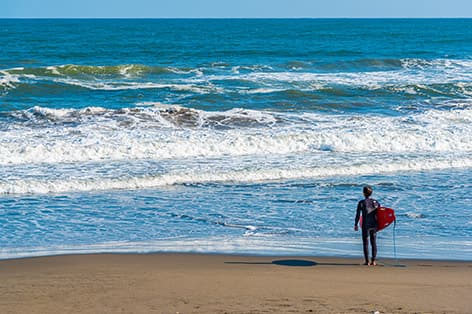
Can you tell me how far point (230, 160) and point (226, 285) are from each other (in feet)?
30.0

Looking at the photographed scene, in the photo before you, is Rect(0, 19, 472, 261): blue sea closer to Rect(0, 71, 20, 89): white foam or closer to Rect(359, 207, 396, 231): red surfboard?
Rect(0, 71, 20, 89): white foam

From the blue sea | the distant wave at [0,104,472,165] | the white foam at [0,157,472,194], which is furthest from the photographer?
the distant wave at [0,104,472,165]

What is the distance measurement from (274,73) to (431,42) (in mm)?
30909

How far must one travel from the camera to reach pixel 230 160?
18469 millimetres

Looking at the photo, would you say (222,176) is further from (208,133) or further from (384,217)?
(384,217)

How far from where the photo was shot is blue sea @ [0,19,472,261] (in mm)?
12263

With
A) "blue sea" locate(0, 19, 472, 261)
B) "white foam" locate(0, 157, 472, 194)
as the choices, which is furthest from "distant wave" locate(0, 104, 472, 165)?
"white foam" locate(0, 157, 472, 194)

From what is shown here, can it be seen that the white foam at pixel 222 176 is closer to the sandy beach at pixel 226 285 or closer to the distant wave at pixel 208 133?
the distant wave at pixel 208 133

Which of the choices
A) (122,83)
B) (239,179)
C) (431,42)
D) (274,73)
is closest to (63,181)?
(239,179)

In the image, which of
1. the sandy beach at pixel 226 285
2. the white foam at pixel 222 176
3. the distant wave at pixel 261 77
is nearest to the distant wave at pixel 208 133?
the white foam at pixel 222 176

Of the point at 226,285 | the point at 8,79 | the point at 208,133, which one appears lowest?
the point at 226,285

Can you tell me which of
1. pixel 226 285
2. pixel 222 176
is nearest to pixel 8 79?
pixel 222 176

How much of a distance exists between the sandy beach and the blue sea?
2.09 feet

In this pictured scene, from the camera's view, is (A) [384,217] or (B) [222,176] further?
(B) [222,176]
